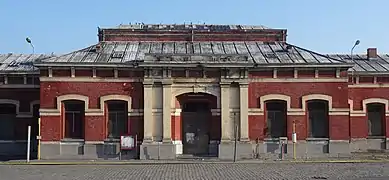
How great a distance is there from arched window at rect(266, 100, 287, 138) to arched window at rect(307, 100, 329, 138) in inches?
56.4

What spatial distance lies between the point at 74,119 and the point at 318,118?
1373cm

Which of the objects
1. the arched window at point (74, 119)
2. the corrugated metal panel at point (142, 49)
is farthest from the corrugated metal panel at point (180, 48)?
the arched window at point (74, 119)

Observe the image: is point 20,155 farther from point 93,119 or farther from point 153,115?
point 153,115

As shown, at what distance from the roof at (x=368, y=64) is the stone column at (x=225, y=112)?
363 inches

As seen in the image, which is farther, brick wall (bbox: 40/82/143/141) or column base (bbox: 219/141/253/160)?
brick wall (bbox: 40/82/143/141)

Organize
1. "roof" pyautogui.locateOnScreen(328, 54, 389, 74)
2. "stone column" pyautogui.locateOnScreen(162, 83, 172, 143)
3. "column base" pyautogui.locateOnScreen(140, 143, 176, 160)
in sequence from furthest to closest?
"roof" pyautogui.locateOnScreen(328, 54, 389, 74)
"stone column" pyautogui.locateOnScreen(162, 83, 172, 143)
"column base" pyautogui.locateOnScreen(140, 143, 176, 160)

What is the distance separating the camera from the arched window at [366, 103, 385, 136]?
3631 centimetres

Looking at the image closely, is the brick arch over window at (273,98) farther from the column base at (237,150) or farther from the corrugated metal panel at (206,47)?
the corrugated metal panel at (206,47)

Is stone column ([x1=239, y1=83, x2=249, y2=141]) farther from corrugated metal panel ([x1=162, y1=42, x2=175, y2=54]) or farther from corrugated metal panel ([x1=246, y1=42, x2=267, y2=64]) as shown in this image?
corrugated metal panel ([x1=162, y1=42, x2=175, y2=54])

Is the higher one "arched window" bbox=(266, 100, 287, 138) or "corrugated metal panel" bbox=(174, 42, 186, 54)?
"corrugated metal panel" bbox=(174, 42, 186, 54)

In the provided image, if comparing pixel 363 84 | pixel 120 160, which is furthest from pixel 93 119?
pixel 363 84

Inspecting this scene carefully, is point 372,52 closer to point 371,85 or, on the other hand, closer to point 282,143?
point 371,85

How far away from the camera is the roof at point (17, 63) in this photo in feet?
116

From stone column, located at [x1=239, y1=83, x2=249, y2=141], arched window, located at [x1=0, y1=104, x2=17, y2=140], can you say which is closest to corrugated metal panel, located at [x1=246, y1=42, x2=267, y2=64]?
stone column, located at [x1=239, y1=83, x2=249, y2=141]
